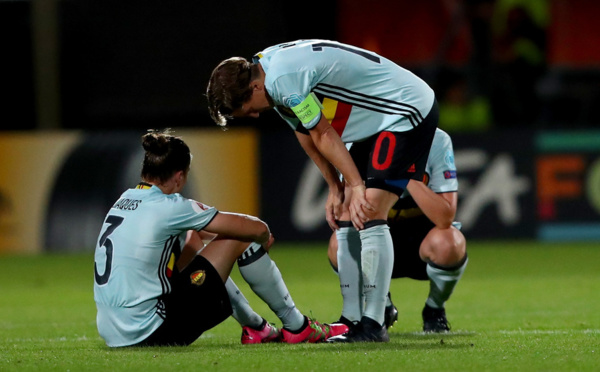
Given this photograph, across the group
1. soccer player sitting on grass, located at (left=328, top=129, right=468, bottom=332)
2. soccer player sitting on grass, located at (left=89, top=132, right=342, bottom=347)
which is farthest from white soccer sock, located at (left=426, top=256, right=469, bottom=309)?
soccer player sitting on grass, located at (left=89, top=132, right=342, bottom=347)

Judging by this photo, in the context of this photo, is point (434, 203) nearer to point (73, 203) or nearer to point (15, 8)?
point (73, 203)

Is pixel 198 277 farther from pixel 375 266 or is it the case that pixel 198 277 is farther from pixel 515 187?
pixel 515 187

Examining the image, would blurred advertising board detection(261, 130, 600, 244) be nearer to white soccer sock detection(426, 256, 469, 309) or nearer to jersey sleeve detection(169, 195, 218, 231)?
white soccer sock detection(426, 256, 469, 309)

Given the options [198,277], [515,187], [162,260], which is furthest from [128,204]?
[515,187]

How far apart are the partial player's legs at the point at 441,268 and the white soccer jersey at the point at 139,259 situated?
1.50 meters

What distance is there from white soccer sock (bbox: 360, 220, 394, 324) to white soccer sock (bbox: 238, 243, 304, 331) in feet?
1.31

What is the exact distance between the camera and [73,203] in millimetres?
12953

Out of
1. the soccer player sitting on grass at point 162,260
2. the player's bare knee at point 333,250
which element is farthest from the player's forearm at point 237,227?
the player's bare knee at point 333,250

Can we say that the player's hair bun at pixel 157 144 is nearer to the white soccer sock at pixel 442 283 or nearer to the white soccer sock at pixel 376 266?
the white soccer sock at pixel 376 266

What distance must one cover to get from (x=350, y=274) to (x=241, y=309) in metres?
0.61

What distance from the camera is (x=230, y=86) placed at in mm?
5340

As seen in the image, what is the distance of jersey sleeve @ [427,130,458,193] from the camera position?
6468mm

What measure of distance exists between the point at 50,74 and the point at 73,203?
3.83 meters

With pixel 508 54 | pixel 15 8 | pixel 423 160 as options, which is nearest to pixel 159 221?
pixel 423 160
